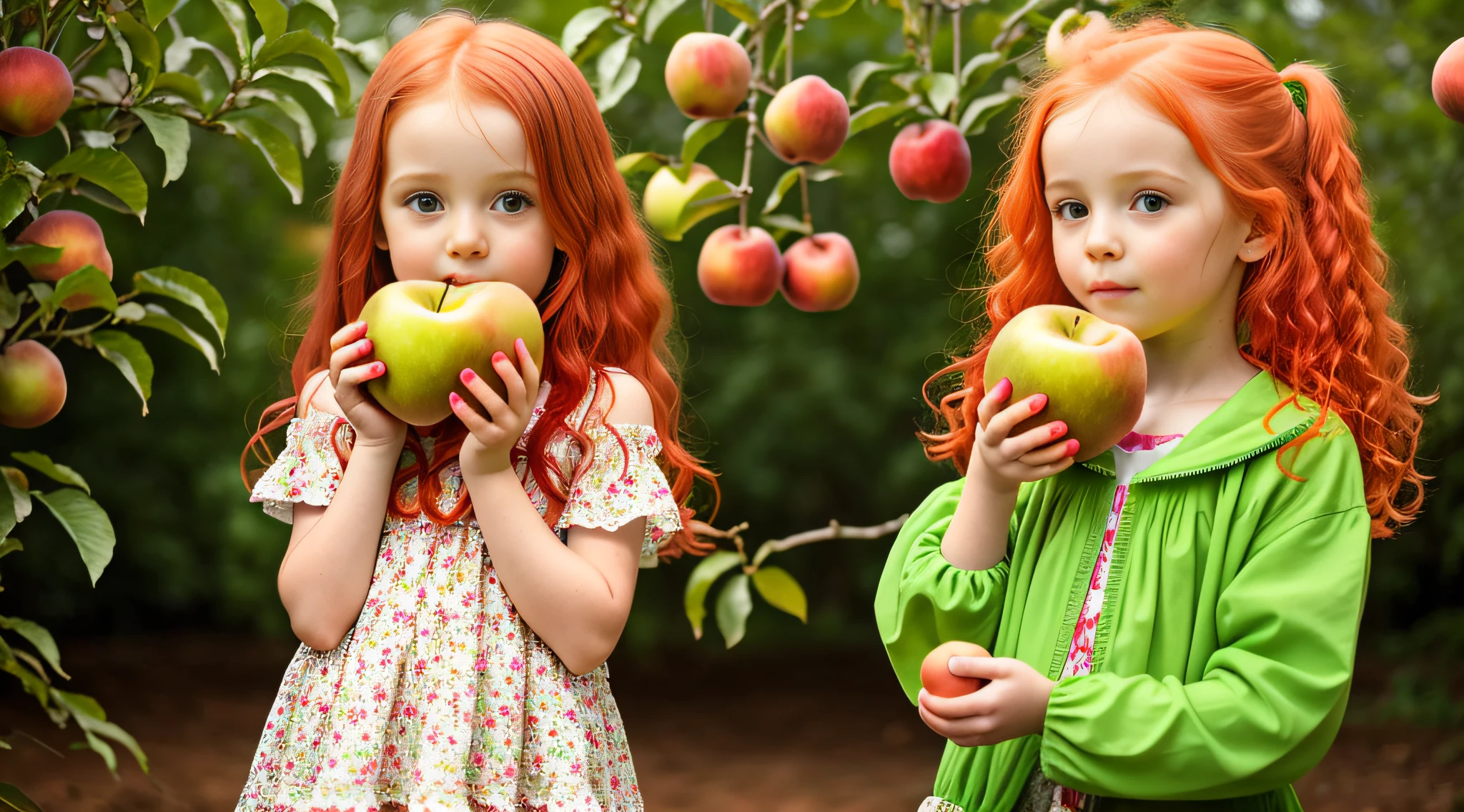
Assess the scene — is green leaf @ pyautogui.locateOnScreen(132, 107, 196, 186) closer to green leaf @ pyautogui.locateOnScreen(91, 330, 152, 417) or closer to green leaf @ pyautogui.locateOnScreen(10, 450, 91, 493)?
green leaf @ pyautogui.locateOnScreen(91, 330, 152, 417)

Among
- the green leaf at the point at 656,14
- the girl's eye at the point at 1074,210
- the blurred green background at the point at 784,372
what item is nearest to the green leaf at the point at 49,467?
the green leaf at the point at 656,14

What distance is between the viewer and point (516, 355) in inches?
43.3

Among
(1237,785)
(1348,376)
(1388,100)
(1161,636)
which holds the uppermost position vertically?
(1388,100)

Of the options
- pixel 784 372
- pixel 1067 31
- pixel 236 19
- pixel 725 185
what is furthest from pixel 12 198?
pixel 784 372

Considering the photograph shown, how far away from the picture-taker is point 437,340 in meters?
1.06

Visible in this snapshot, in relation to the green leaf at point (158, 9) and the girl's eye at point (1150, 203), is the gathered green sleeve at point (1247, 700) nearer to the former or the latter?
the girl's eye at point (1150, 203)

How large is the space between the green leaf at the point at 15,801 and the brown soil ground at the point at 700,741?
211 cm

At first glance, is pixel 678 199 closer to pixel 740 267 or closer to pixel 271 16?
pixel 740 267

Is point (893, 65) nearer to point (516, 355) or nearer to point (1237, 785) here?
point (516, 355)

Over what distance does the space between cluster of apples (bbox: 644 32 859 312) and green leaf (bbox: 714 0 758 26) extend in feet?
0.11

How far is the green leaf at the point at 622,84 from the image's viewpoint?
1543 millimetres

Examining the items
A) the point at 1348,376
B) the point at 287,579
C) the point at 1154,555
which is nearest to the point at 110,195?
the point at 287,579

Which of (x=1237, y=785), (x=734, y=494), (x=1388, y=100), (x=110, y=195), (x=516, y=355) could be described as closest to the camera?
(x=1237, y=785)

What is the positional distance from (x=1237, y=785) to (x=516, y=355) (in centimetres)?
66
